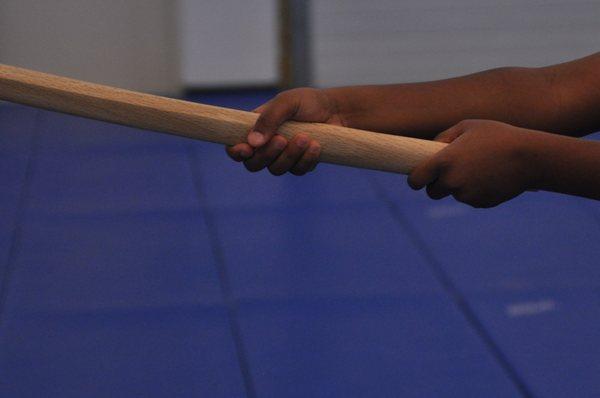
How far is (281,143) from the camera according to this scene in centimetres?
160

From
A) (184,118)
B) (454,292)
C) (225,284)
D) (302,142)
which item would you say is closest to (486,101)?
(302,142)

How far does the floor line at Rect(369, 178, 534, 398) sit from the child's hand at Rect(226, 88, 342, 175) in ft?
4.36

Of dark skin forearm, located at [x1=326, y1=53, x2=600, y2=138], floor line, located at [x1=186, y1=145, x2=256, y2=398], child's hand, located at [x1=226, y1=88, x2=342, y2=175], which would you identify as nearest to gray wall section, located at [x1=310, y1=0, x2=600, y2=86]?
floor line, located at [x1=186, y1=145, x2=256, y2=398]

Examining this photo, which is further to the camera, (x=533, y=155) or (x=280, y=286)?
(x=280, y=286)

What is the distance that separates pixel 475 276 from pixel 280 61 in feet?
8.06

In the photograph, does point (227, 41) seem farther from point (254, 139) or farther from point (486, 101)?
point (254, 139)

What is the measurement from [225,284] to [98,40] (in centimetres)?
254

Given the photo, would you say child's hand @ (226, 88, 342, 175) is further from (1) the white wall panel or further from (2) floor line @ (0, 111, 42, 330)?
(1) the white wall panel

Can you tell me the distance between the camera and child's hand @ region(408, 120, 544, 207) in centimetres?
156

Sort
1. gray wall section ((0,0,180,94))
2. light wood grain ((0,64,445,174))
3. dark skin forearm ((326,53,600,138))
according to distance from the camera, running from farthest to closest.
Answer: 1. gray wall section ((0,0,180,94))
2. dark skin forearm ((326,53,600,138))
3. light wood grain ((0,64,445,174))

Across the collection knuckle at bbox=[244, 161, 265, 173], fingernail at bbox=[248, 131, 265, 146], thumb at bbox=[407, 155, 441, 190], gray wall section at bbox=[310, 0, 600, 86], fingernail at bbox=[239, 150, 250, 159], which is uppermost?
fingernail at bbox=[248, 131, 265, 146]

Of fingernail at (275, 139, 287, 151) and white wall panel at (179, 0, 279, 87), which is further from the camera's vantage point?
white wall panel at (179, 0, 279, 87)

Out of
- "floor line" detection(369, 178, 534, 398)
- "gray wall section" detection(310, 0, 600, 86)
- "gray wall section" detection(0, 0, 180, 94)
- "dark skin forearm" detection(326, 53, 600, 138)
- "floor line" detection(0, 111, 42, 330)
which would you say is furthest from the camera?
"gray wall section" detection(310, 0, 600, 86)

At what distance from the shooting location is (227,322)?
3.10 metres
